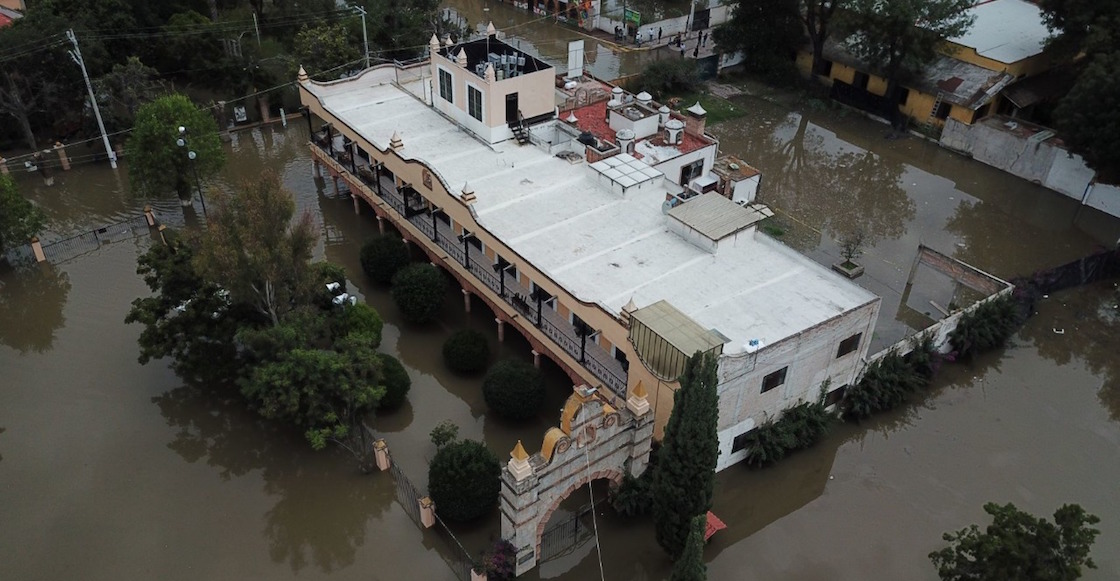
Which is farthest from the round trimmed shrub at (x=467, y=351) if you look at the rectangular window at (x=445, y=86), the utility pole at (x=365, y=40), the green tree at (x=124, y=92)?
the green tree at (x=124, y=92)

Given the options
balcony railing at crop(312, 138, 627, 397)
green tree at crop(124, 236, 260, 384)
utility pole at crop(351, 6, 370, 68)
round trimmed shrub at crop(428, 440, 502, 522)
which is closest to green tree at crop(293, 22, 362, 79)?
utility pole at crop(351, 6, 370, 68)

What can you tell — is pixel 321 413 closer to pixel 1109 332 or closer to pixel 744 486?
pixel 744 486

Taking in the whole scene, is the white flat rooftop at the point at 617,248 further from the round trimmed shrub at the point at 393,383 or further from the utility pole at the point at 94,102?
the utility pole at the point at 94,102

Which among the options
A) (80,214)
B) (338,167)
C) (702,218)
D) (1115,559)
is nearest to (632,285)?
(702,218)

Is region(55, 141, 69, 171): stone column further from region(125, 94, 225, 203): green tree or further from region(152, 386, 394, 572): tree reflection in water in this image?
region(152, 386, 394, 572): tree reflection in water

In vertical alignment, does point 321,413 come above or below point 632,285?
below

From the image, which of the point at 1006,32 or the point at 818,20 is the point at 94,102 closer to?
the point at 818,20

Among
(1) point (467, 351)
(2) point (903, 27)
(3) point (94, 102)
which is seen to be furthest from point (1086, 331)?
(3) point (94, 102)
